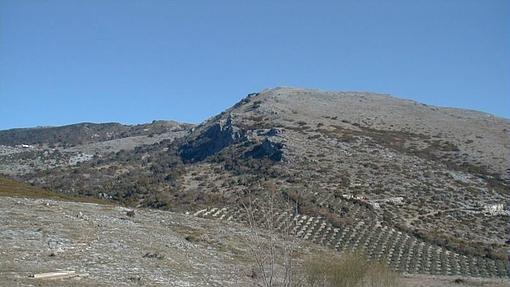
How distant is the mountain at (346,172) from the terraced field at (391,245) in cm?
14

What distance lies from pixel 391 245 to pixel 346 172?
24454 mm

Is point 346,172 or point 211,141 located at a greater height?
point 211,141

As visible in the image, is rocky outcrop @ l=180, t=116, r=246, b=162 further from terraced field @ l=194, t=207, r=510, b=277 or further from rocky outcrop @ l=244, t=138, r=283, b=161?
terraced field @ l=194, t=207, r=510, b=277

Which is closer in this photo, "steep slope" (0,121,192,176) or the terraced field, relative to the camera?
the terraced field

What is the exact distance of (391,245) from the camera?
41.7m

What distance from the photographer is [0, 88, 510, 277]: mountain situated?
45.8 meters

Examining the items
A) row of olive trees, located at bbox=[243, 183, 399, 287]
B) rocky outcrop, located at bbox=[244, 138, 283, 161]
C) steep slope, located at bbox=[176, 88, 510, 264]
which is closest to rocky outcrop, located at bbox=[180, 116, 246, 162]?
steep slope, located at bbox=[176, 88, 510, 264]

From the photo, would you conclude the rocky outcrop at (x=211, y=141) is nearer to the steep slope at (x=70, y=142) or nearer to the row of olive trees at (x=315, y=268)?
the steep slope at (x=70, y=142)

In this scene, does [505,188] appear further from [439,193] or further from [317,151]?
[317,151]

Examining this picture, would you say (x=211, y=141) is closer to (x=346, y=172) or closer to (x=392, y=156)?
(x=392, y=156)

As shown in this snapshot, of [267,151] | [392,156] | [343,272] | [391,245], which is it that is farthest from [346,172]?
[343,272]

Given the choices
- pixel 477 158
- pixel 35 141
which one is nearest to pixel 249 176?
pixel 477 158

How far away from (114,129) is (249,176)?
12183 cm

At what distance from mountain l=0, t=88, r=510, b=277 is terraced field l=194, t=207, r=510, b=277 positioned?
0.45 feet
